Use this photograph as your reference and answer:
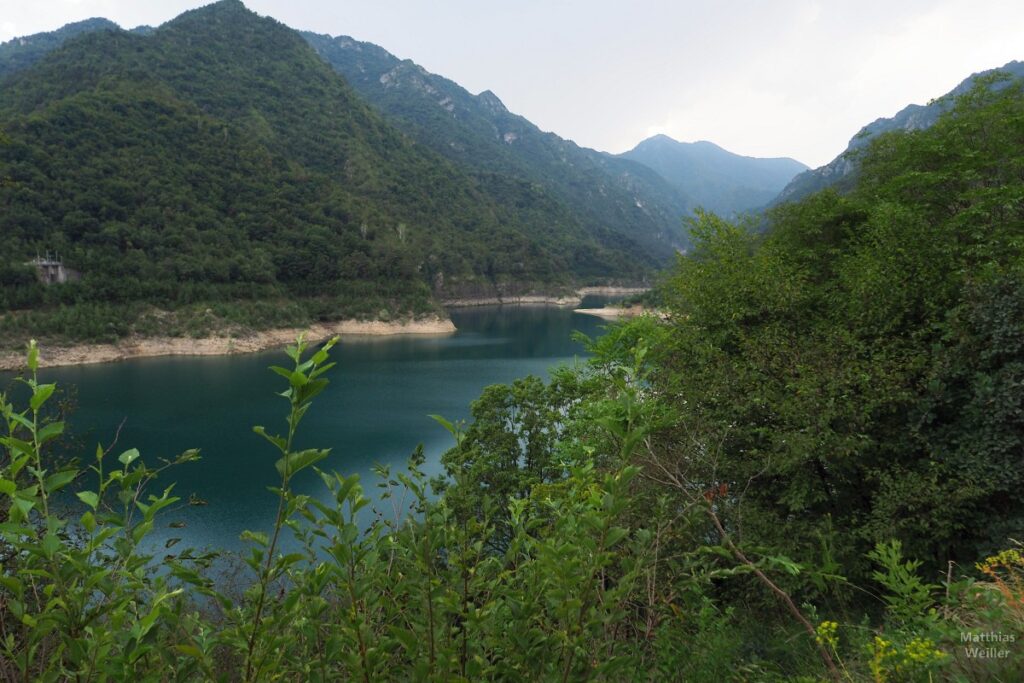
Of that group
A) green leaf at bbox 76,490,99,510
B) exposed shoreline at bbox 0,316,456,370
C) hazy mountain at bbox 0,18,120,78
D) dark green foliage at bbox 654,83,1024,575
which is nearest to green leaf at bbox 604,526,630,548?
green leaf at bbox 76,490,99,510

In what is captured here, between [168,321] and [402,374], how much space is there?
864 inches

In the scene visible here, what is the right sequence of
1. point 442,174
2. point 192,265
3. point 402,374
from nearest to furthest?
point 402,374 < point 192,265 < point 442,174

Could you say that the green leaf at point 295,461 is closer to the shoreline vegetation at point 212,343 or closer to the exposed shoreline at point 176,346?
the shoreline vegetation at point 212,343

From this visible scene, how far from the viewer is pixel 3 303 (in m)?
40.1

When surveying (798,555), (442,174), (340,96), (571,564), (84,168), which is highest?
(340,96)

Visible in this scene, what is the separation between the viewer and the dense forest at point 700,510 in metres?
1.37

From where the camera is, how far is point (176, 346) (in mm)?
45531

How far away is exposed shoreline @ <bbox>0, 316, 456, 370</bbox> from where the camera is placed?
3891 cm

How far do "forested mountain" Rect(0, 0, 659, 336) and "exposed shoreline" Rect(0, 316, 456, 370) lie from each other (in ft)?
9.35

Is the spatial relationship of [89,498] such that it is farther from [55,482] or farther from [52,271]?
[52,271]

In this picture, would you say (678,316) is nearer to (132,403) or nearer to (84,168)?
(132,403)

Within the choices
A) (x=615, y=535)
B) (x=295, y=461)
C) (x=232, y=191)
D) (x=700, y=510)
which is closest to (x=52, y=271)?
(x=232, y=191)

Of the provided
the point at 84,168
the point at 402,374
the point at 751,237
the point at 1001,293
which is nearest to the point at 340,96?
the point at 84,168

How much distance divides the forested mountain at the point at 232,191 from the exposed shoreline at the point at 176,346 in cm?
285
